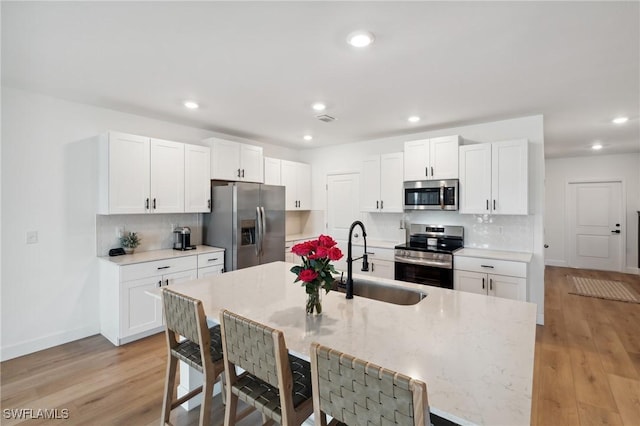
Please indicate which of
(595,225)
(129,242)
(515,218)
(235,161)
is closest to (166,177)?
(129,242)

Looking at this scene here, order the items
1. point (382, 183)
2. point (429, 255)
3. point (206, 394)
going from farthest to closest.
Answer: point (382, 183) < point (429, 255) < point (206, 394)

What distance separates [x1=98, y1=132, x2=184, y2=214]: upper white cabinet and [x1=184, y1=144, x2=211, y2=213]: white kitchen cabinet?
0.07 m

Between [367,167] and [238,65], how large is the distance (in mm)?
2741

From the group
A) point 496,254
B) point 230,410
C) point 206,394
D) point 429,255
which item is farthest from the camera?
point 429,255

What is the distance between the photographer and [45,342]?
10.3 feet

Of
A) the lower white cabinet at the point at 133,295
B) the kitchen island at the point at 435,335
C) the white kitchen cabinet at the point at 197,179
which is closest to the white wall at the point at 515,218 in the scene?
the kitchen island at the point at 435,335

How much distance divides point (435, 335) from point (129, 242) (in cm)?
352

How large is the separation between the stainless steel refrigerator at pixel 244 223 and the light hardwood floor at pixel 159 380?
1.30m

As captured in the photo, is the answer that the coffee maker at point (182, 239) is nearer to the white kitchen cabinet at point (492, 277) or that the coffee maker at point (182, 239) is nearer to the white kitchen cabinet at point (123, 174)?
the white kitchen cabinet at point (123, 174)

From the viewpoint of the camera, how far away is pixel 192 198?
13.1ft

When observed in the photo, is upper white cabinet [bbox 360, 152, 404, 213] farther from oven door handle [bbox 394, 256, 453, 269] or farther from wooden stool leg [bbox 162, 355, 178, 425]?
wooden stool leg [bbox 162, 355, 178, 425]

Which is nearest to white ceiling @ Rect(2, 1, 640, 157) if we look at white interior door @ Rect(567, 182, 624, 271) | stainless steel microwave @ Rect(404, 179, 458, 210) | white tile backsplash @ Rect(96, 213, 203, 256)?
stainless steel microwave @ Rect(404, 179, 458, 210)

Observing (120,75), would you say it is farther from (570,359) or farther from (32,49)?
(570,359)

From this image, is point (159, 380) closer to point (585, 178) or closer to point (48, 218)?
point (48, 218)
